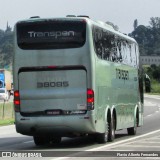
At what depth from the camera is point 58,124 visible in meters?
19.4

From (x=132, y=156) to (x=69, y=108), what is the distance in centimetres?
400

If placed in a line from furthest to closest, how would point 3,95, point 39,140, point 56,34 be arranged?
point 3,95 < point 39,140 < point 56,34

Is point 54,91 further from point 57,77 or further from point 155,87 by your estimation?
point 155,87

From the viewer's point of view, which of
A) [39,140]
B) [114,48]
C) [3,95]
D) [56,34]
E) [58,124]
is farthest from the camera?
[3,95]

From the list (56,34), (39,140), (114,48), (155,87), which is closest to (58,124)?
(39,140)

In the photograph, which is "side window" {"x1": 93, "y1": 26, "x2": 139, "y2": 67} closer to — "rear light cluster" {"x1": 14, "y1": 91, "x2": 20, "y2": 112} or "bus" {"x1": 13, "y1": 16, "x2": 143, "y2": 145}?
"bus" {"x1": 13, "y1": 16, "x2": 143, "y2": 145}

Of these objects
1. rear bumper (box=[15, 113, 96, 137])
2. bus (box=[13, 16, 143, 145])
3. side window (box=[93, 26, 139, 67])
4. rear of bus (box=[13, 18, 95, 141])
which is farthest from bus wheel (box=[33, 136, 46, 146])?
side window (box=[93, 26, 139, 67])

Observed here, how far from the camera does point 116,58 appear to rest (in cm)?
2320

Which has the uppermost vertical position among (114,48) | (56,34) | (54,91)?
(56,34)

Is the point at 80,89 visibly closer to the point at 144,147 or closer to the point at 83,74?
the point at 83,74

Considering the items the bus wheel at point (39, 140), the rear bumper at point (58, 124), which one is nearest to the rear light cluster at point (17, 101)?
the rear bumper at point (58, 124)

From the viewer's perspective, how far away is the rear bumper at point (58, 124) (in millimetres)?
19375

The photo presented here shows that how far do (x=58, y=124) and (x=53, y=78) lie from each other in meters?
1.33

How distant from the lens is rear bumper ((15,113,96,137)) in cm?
1938
